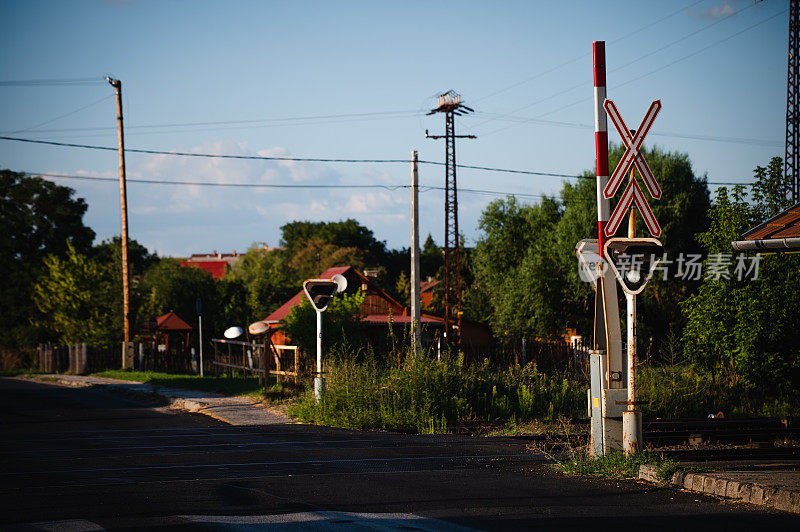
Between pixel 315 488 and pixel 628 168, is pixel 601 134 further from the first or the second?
pixel 315 488

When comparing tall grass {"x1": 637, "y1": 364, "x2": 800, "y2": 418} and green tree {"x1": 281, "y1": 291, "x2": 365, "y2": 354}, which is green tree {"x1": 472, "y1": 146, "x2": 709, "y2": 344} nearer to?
tall grass {"x1": 637, "y1": 364, "x2": 800, "y2": 418}

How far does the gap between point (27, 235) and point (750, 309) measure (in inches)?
2026

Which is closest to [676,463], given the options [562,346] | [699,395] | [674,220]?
[699,395]

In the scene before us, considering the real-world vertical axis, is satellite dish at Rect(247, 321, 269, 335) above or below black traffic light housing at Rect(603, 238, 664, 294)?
below

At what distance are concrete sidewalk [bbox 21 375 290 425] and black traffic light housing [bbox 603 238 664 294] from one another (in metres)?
8.74

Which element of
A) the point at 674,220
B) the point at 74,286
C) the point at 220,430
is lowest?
the point at 220,430

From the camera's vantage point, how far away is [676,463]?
30.4 ft

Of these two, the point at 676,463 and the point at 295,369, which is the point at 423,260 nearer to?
the point at 295,369

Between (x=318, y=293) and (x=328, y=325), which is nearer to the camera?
(x=318, y=293)

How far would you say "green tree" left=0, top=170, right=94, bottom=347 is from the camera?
52594 mm

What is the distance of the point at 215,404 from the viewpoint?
62.7ft

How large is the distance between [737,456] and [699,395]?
340 inches

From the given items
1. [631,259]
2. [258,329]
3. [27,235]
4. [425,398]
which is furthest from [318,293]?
[27,235]

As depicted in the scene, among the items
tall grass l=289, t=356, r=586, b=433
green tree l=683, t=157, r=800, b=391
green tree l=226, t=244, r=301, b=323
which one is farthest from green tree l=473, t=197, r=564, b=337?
tall grass l=289, t=356, r=586, b=433
